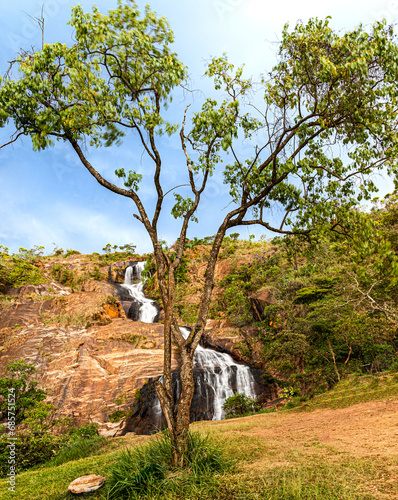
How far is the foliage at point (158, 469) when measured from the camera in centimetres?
376

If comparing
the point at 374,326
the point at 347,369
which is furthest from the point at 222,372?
the point at 374,326

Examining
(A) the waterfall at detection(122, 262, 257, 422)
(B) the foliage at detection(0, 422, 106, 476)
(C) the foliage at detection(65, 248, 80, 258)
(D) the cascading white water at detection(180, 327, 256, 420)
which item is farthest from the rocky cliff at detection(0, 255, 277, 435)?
(C) the foliage at detection(65, 248, 80, 258)

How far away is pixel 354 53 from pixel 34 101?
228 inches

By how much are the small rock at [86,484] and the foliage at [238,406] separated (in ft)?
38.1

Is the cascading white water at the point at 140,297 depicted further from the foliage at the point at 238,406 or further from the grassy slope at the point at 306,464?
the grassy slope at the point at 306,464

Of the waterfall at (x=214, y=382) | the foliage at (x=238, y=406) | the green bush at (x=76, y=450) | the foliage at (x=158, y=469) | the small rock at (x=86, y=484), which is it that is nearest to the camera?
the foliage at (x=158, y=469)

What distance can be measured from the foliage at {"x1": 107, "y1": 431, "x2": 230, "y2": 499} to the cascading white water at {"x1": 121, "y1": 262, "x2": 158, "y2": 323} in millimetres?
21621

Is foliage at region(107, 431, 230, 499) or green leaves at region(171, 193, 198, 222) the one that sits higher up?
green leaves at region(171, 193, 198, 222)

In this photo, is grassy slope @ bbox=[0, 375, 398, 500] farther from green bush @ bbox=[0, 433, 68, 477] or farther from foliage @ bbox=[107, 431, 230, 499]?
green bush @ bbox=[0, 433, 68, 477]

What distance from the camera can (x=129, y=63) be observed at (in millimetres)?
5969

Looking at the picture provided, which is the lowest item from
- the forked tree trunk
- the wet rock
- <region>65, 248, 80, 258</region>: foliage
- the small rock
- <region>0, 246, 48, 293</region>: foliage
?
the small rock

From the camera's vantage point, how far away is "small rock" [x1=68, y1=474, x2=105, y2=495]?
3.99 metres

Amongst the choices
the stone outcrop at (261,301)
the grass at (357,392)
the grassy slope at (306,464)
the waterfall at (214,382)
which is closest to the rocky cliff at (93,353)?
the waterfall at (214,382)

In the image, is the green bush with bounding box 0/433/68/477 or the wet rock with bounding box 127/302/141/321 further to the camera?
the wet rock with bounding box 127/302/141/321
